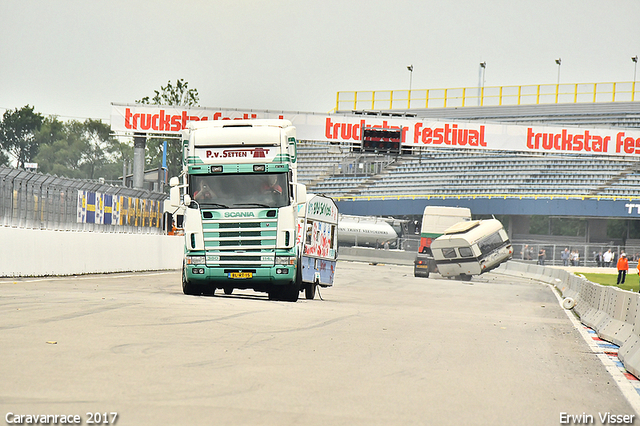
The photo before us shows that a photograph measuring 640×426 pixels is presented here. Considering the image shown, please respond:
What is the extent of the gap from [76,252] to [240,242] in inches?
361

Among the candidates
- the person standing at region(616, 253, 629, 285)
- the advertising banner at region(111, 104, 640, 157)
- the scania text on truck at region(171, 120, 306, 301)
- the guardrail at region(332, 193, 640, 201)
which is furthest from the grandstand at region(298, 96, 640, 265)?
the scania text on truck at region(171, 120, 306, 301)

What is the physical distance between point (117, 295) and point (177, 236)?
17332 millimetres

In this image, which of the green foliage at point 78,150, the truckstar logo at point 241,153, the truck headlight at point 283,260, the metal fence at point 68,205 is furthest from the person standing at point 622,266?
the green foliage at point 78,150

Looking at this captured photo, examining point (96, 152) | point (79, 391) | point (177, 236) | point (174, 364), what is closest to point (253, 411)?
point (79, 391)

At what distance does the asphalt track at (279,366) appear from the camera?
6.42 m

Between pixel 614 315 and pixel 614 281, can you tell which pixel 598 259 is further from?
pixel 614 315

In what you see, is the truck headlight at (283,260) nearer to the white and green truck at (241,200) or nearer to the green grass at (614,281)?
the white and green truck at (241,200)

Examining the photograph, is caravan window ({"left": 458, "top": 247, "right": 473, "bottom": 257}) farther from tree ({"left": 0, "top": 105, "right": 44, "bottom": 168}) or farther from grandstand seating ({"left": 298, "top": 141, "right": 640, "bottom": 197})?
tree ({"left": 0, "top": 105, "right": 44, "bottom": 168})

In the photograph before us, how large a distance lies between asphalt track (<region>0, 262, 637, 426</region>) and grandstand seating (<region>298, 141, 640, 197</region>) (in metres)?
44.5

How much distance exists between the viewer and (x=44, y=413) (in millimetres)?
5801

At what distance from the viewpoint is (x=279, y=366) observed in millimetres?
8555

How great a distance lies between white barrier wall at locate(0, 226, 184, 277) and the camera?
833 inches

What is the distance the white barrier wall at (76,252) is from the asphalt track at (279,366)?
5170 millimetres

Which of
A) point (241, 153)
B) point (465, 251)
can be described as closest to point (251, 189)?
point (241, 153)
